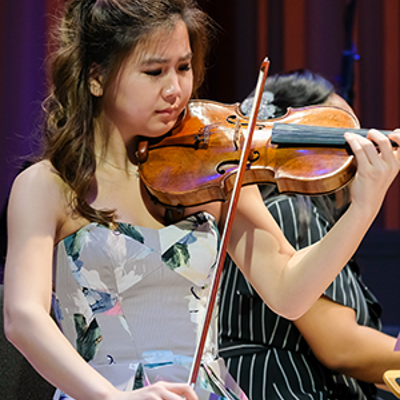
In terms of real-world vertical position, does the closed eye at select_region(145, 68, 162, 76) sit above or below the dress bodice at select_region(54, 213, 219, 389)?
above

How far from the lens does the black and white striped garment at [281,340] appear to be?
1335 mm

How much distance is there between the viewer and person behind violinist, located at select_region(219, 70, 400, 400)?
1329mm

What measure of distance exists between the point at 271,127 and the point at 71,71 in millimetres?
366

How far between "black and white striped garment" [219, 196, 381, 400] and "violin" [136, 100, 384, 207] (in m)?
0.35

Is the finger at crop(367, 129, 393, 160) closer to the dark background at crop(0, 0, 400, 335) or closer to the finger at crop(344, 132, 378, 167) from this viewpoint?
the finger at crop(344, 132, 378, 167)

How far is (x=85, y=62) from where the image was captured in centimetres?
111

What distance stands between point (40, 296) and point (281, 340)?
63cm

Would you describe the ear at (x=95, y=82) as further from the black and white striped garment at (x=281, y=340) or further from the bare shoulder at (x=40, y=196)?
the black and white striped garment at (x=281, y=340)

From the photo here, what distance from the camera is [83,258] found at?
1048 mm

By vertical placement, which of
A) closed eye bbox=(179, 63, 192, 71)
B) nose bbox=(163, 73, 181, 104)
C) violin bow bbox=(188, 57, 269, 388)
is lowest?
violin bow bbox=(188, 57, 269, 388)

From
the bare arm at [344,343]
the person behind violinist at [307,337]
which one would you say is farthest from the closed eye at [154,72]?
the bare arm at [344,343]

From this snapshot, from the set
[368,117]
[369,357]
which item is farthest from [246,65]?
[369,357]

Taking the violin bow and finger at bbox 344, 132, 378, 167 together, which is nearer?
the violin bow

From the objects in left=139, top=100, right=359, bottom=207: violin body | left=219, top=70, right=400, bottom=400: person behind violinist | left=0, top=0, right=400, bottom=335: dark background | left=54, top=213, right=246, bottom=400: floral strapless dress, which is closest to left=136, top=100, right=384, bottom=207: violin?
left=139, top=100, right=359, bottom=207: violin body
